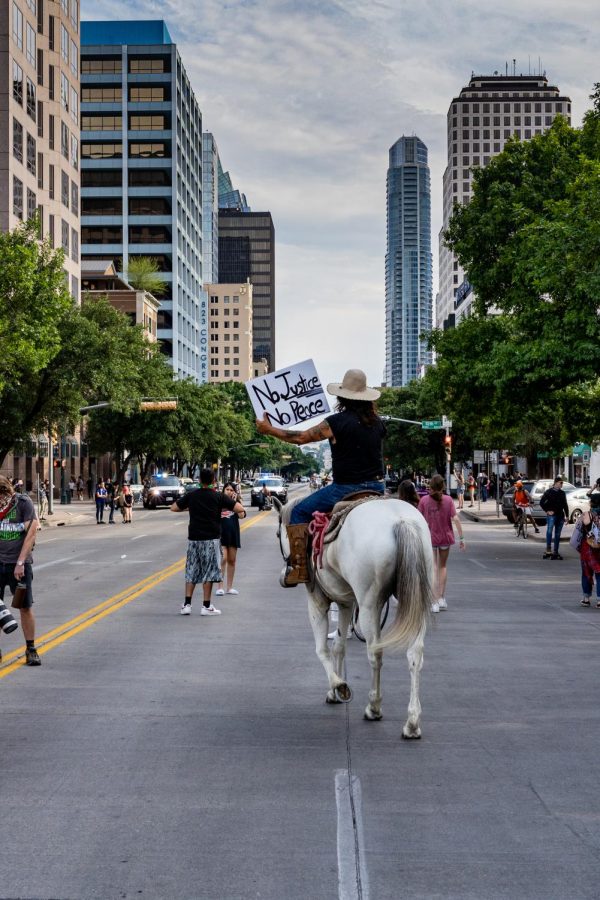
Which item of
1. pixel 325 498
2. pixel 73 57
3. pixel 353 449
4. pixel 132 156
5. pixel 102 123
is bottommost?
pixel 325 498

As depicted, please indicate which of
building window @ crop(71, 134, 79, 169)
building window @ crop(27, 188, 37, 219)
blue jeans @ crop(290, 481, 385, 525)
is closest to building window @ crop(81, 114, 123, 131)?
building window @ crop(71, 134, 79, 169)

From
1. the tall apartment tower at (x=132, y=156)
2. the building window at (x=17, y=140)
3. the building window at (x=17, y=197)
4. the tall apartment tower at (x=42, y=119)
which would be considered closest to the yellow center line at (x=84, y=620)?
the tall apartment tower at (x=42, y=119)

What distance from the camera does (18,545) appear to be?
36.6ft

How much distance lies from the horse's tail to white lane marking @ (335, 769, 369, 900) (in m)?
1.14

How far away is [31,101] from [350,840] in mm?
69566

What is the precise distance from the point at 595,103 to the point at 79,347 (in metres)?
22.7

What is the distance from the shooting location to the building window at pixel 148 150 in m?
132

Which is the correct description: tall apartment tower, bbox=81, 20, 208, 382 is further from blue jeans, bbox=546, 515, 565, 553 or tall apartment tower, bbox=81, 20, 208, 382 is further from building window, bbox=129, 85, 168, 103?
blue jeans, bbox=546, 515, 565, 553

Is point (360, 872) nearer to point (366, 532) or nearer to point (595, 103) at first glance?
point (366, 532)

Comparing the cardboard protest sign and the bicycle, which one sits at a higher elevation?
the cardboard protest sign

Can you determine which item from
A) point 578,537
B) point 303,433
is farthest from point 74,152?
point 303,433

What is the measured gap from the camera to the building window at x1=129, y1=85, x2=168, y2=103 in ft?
434

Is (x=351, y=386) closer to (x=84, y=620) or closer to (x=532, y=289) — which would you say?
(x=84, y=620)

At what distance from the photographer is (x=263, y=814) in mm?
5859
